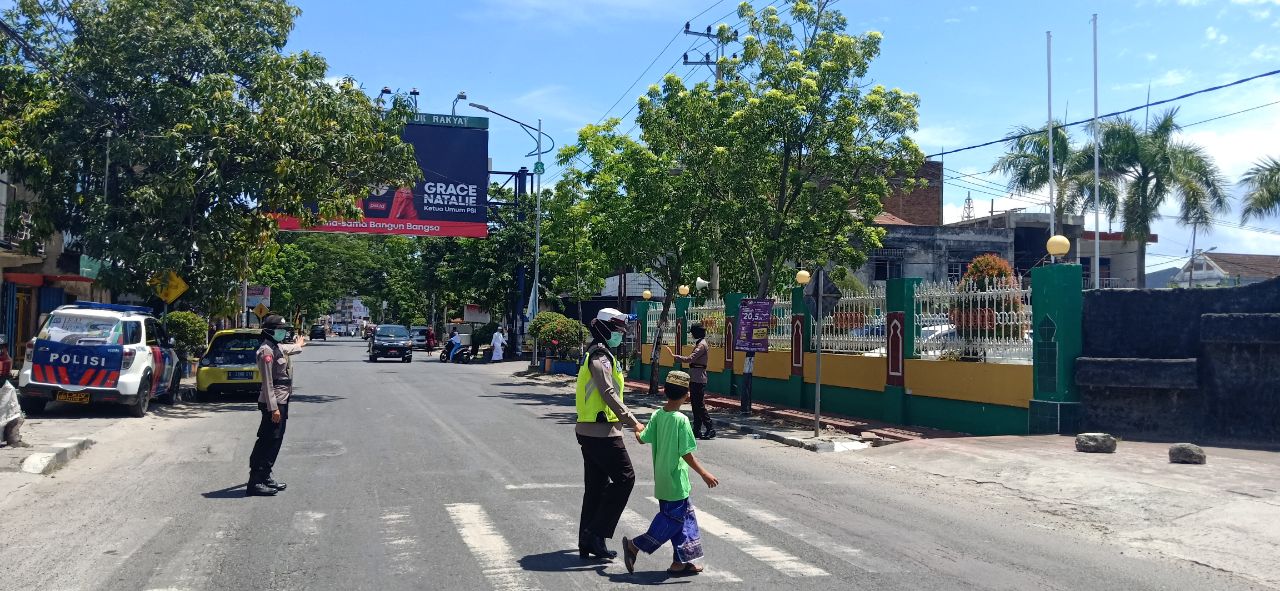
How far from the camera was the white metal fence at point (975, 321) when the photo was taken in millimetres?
14164

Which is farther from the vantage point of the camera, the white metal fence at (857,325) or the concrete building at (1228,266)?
the concrete building at (1228,266)

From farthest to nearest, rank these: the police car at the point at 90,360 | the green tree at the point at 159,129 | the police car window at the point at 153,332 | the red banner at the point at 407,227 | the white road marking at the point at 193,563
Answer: the red banner at the point at 407,227
the green tree at the point at 159,129
the police car window at the point at 153,332
the police car at the point at 90,360
the white road marking at the point at 193,563

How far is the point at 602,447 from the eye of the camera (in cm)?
694

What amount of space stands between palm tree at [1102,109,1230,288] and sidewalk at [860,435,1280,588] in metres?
21.9

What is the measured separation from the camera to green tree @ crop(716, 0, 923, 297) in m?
18.5

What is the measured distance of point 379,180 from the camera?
22.0 meters

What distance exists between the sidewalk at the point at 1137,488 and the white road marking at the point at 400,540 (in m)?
5.75

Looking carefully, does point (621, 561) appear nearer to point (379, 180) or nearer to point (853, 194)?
point (853, 194)

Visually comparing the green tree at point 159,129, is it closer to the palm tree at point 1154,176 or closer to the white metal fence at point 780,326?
the white metal fence at point 780,326

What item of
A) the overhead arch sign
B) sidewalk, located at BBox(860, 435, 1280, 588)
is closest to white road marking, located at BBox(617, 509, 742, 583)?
sidewalk, located at BBox(860, 435, 1280, 588)

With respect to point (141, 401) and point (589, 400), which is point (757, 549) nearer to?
point (589, 400)

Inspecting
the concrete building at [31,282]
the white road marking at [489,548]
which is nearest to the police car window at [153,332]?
the concrete building at [31,282]

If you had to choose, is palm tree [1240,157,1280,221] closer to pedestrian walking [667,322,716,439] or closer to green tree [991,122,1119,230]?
green tree [991,122,1119,230]

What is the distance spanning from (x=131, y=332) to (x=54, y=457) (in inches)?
233
